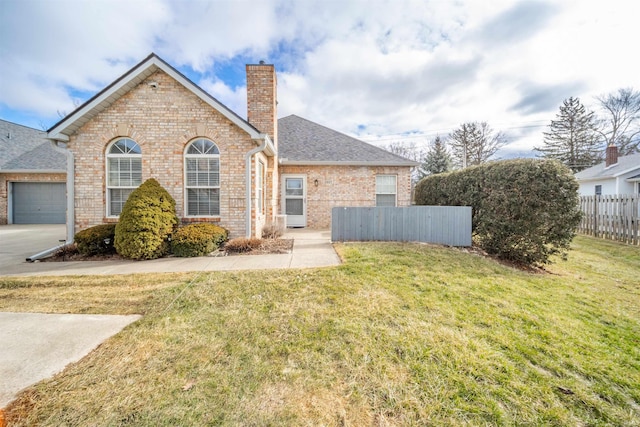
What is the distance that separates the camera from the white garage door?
591 inches

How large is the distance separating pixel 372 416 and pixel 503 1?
9.77 meters

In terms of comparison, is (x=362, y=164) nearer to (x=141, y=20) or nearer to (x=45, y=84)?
(x=141, y=20)

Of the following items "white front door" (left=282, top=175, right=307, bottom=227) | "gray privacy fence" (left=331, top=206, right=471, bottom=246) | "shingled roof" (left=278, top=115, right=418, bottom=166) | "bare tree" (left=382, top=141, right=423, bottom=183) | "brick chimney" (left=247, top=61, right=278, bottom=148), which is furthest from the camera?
"bare tree" (left=382, top=141, right=423, bottom=183)

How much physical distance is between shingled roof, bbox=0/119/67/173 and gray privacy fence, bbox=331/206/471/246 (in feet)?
51.9

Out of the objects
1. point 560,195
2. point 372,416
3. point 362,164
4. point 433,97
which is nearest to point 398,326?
point 372,416

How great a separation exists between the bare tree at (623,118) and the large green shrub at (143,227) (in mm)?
38398

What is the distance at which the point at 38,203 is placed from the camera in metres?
15.1

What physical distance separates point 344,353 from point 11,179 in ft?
71.7

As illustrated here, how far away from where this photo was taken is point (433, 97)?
2123 cm

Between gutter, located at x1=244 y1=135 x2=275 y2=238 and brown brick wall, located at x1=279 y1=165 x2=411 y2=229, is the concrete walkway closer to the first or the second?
gutter, located at x1=244 y1=135 x2=275 y2=238

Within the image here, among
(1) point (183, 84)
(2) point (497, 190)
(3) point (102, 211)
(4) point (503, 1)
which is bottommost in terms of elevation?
(3) point (102, 211)

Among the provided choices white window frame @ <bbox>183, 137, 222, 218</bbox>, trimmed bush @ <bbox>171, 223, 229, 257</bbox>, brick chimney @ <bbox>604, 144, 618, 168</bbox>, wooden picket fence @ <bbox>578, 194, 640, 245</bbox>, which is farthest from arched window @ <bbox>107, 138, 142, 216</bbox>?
brick chimney @ <bbox>604, 144, 618, 168</bbox>

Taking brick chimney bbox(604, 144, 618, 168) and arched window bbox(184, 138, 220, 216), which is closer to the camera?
arched window bbox(184, 138, 220, 216)

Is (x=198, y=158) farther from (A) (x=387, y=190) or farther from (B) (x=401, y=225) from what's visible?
(A) (x=387, y=190)
